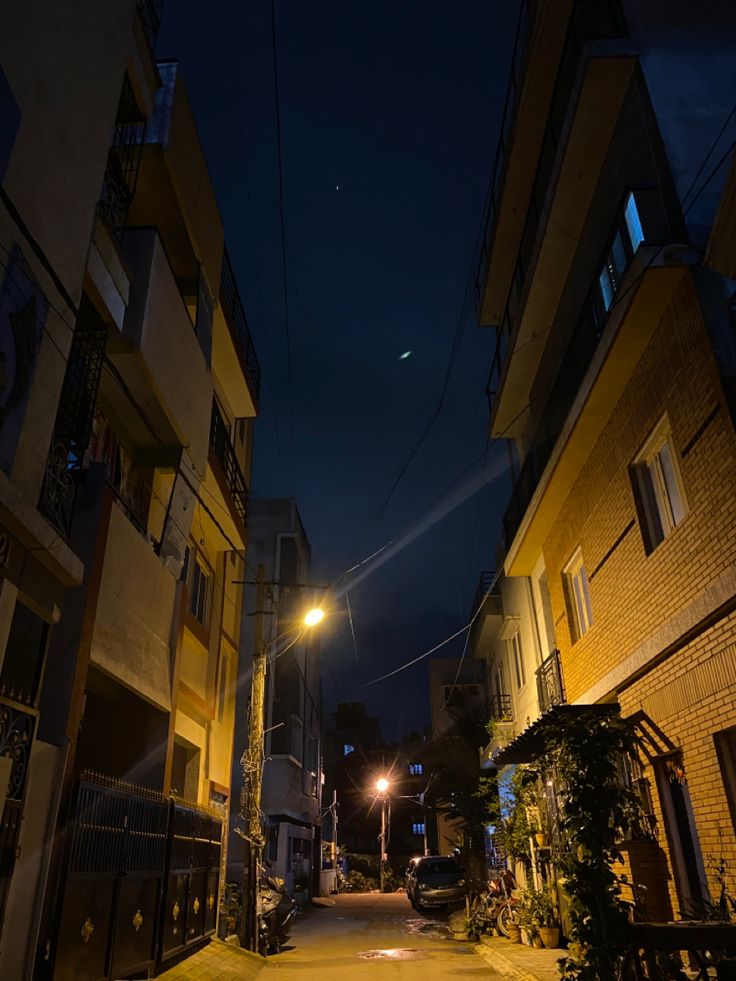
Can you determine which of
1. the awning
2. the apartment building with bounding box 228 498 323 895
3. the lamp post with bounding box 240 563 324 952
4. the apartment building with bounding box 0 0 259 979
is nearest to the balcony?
the awning

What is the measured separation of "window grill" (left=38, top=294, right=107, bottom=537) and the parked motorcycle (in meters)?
10.2

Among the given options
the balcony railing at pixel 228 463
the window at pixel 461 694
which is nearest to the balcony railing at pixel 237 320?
the balcony railing at pixel 228 463

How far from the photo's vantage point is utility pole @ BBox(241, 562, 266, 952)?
1309 centimetres

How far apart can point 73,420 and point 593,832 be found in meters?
6.79

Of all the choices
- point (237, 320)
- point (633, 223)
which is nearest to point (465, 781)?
point (237, 320)

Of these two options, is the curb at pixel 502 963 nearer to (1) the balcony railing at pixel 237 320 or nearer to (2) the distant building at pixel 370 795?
(1) the balcony railing at pixel 237 320

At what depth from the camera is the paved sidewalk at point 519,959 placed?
10078 millimetres

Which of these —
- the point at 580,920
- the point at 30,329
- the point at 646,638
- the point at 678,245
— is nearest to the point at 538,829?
the point at 646,638

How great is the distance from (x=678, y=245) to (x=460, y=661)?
122 ft

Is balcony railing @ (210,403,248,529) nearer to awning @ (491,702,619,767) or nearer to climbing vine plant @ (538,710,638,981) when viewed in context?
awning @ (491,702,619,767)

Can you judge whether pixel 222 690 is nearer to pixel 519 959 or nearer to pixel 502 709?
pixel 519 959

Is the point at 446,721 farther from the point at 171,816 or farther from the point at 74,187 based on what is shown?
the point at 74,187

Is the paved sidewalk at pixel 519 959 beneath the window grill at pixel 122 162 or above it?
beneath

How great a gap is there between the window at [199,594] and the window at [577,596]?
277 inches
